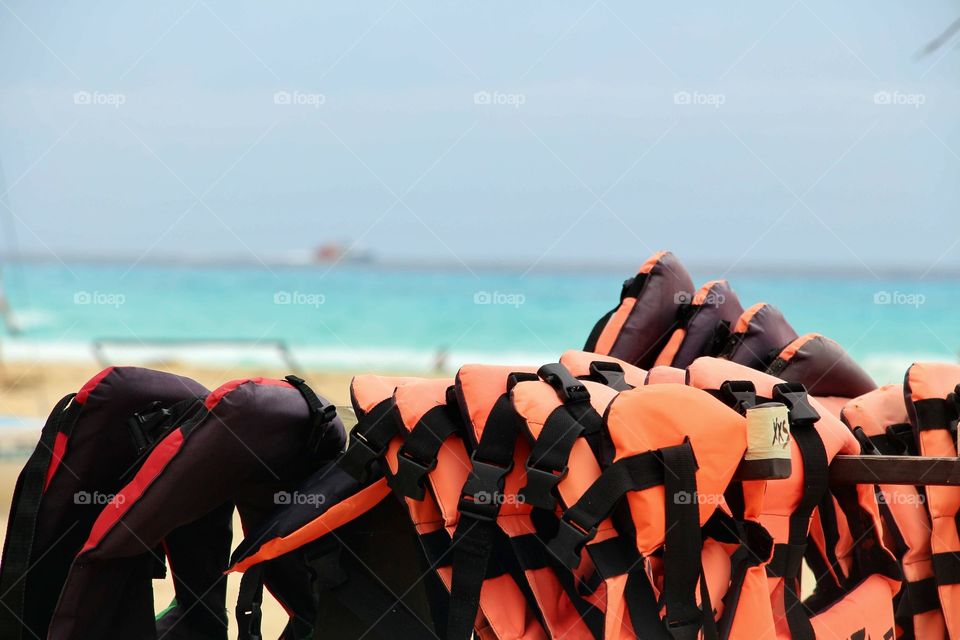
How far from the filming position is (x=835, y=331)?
1552 centimetres

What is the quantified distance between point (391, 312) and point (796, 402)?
14.9 meters

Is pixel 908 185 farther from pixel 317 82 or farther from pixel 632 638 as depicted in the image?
pixel 632 638

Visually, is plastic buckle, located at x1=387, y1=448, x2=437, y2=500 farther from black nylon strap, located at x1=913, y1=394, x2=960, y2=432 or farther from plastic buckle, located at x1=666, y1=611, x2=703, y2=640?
black nylon strap, located at x1=913, y1=394, x2=960, y2=432

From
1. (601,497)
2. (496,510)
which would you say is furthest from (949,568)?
(496,510)

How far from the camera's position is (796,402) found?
1.36 metres

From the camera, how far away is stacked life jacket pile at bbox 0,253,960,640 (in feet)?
4.11

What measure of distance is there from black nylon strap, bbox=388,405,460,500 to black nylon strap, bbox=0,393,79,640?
0.56 metres

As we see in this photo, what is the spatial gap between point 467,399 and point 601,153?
17686 mm

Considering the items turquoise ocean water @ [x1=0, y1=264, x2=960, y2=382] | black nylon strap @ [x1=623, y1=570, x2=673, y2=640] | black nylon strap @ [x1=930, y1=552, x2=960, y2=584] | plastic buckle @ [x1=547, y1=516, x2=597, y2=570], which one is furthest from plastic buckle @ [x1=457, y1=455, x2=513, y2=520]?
turquoise ocean water @ [x1=0, y1=264, x2=960, y2=382]

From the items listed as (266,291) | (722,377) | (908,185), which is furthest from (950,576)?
(908,185)

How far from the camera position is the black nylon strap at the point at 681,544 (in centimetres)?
124
